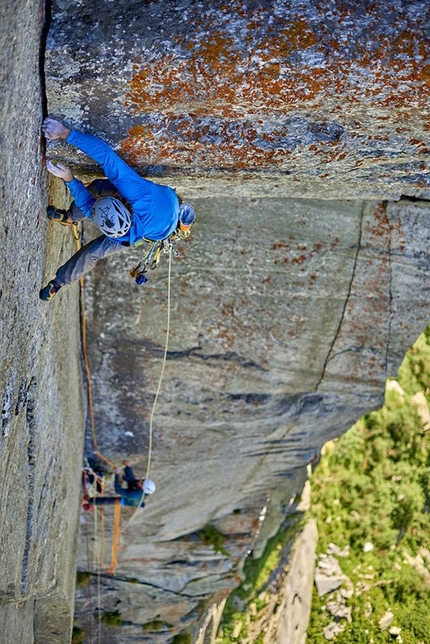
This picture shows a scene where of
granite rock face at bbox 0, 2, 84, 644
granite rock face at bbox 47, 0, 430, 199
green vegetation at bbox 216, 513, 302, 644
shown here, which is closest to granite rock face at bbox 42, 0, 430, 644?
granite rock face at bbox 47, 0, 430, 199

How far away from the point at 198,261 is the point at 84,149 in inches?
126

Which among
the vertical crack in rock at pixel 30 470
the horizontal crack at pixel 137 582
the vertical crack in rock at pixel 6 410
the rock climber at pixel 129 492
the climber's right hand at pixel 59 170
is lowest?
the horizontal crack at pixel 137 582

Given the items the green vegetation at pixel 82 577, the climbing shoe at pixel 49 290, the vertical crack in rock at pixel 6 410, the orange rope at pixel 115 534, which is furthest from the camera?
the green vegetation at pixel 82 577

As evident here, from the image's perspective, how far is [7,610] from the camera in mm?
8031

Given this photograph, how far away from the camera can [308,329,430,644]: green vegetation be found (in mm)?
16109

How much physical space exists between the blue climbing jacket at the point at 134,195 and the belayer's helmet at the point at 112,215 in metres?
0.15

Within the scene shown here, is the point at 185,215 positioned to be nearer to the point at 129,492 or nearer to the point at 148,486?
the point at 148,486

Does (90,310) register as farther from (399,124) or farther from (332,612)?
(332,612)

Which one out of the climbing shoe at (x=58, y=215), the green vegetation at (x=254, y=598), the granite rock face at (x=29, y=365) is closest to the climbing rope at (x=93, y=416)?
the granite rock face at (x=29, y=365)

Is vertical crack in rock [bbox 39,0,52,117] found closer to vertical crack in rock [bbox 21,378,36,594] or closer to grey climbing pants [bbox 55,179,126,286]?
grey climbing pants [bbox 55,179,126,286]

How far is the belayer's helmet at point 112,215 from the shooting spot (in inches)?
252

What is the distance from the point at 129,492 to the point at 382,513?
7.87 metres

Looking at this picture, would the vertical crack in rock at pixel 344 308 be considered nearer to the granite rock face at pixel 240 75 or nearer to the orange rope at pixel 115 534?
the granite rock face at pixel 240 75

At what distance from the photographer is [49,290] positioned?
22.8ft
